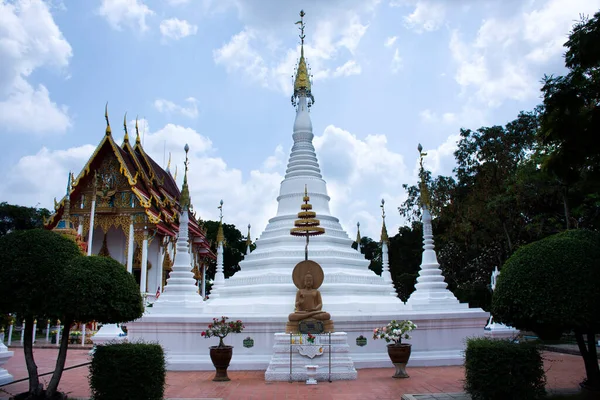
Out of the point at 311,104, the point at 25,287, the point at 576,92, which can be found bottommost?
the point at 25,287

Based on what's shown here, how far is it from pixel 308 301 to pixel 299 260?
4313mm

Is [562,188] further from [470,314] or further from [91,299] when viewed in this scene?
[91,299]

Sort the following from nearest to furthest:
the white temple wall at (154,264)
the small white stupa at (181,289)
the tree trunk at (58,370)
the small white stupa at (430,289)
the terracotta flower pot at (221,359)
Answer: the tree trunk at (58,370)
the terracotta flower pot at (221,359)
the small white stupa at (181,289)
the small white stupa at (430,289)
the white temple wall at (154,264)

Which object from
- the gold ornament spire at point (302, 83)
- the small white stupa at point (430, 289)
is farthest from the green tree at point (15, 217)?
the small white stupa at point (430, 289)

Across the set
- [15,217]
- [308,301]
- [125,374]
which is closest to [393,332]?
[308,301]

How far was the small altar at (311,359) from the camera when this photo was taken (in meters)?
10.8

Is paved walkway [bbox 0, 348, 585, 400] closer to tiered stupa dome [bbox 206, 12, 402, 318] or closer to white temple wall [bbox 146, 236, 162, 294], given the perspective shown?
tiered stupa dome [bbox 206, 12, 402, 318]

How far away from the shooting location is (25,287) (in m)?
7.48

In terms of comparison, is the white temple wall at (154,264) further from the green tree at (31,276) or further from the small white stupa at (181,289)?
the green tree at (31,276)

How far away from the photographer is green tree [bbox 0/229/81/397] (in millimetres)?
7453

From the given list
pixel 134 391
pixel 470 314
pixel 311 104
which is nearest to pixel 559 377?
pixel 470 314

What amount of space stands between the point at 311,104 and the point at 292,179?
3867mm

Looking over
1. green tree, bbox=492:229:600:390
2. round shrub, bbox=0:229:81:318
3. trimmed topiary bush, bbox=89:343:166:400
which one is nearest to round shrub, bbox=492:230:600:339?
green tree, bbox=492:229:600:390

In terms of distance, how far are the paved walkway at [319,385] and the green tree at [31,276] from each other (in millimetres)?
2171
